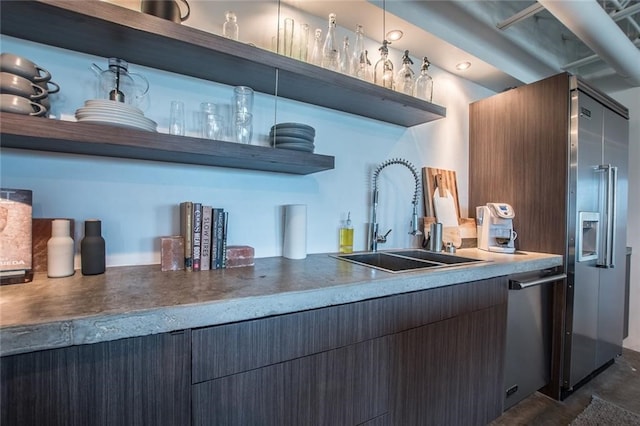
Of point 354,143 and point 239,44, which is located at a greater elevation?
point 239,44

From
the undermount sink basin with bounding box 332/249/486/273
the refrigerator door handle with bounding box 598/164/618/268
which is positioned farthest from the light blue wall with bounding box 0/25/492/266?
the refrigerator door handle with bounding box 598/164/618/268

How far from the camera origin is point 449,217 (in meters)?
2.18

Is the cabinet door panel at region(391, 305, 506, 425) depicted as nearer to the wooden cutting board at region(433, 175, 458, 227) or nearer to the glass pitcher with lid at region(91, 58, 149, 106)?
the wooden cutting board at region(433, 175, 458, 227)

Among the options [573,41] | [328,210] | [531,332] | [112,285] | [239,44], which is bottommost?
[531,332]

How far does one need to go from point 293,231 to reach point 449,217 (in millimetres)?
1302

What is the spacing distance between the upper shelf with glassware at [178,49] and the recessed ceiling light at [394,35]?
22.0 inches

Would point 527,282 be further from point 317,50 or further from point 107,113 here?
point 107,113

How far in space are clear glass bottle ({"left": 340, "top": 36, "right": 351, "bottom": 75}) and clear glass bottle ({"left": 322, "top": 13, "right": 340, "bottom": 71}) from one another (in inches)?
2.2

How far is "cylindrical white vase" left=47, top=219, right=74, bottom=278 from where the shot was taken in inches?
38.8

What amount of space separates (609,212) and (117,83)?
3.18 m

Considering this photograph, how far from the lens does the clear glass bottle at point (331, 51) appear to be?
1.61 meters

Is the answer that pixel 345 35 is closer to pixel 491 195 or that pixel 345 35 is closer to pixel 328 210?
pixel 328 210

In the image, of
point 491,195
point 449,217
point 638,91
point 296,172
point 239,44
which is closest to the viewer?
point 239,44

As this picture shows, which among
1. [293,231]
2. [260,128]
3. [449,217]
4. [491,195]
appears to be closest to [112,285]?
[293,231]
